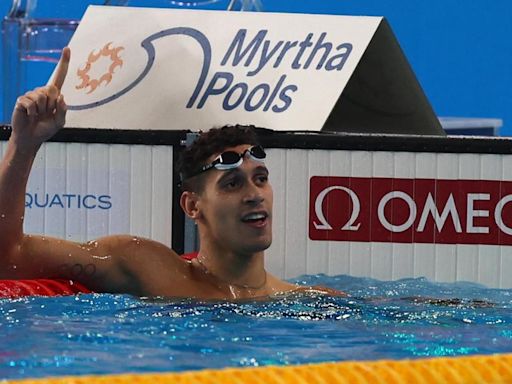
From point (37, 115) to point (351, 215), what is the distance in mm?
1865

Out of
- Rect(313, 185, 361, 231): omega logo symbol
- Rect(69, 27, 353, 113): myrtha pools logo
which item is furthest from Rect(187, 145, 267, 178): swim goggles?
Rect(69, 27, 353, 113): myrtha pools logo

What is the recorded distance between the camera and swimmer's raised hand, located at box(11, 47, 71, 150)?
306 cm

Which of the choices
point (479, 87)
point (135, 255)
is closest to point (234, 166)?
point (135, 255)

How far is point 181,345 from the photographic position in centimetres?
267

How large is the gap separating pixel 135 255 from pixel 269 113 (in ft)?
4.95

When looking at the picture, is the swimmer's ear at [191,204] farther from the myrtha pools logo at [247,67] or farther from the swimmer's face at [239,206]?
the myrtha pools logo at [247,67]

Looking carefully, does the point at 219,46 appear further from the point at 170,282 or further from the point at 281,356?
the point at 281,356

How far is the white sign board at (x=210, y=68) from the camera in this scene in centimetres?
479

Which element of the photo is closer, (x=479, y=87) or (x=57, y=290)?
(x=57, y=290)

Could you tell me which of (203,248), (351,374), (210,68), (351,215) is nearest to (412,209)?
(351,215)

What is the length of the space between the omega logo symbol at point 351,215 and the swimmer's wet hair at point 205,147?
108 cm

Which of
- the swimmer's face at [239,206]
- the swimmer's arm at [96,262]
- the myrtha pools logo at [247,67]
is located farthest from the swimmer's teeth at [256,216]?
the myrtha pools logo at [247,67]

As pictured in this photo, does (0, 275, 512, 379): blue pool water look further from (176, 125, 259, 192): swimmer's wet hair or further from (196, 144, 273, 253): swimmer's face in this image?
(176, 125, 259, 192): swimmer's wet hair

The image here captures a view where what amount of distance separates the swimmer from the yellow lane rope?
128 centimetres
